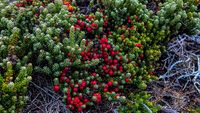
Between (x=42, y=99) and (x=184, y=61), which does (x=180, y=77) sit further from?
(x=42, y=99)

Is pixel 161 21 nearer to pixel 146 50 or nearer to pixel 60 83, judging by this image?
pixel 146 50

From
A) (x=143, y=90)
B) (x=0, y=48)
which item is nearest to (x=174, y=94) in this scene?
(x=143, y=90)

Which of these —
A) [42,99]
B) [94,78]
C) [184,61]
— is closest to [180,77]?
[184,61]

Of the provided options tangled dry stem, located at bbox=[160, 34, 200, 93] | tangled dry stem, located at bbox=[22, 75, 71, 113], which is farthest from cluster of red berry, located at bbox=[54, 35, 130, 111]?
tangled dry stem, located at bbox=[160, 34, 200, 93]

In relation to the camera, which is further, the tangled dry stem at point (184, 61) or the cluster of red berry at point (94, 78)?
the tangled dry stem at point (184, 61)

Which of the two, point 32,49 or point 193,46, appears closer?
point 32,49

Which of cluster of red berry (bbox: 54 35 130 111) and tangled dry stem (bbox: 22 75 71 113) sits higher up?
cluster of red berry (bbox: 54 35 130 111)

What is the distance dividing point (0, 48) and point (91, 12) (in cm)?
139

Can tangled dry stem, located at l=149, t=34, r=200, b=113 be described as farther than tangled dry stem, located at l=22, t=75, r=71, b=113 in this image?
Yes

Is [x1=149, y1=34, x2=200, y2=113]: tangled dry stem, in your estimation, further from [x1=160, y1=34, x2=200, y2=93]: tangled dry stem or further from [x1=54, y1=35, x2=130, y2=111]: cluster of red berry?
[x1=54, y1=35, x2=130, y2=111]: cluster of red berry

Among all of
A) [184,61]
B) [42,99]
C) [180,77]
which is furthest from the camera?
[184,61]

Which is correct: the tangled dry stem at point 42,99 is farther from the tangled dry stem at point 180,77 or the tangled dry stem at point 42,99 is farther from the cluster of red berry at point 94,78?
the tangled dry stem at point 180,77

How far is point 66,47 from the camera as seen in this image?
366 cm

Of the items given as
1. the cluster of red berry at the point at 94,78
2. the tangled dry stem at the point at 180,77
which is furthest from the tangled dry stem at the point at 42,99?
the tangled dry stem at the point at 180,77
